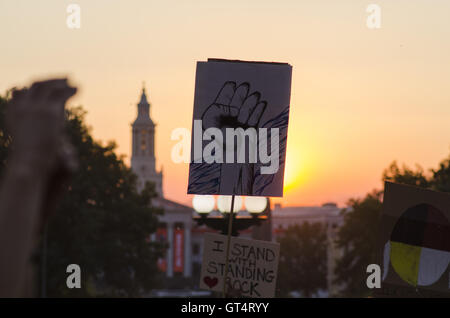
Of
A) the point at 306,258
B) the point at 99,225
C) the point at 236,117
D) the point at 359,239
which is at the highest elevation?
the point at 236,117

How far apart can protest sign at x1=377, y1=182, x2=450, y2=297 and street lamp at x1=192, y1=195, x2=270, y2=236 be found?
5.56 meters

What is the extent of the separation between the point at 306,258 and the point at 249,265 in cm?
13452

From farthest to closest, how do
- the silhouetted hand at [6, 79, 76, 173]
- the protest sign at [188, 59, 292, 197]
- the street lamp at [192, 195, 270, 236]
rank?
the street lamp at [192, 195, 270, 236] < the protest sign at [188, 59, 292, 197] < the silhouetted hand at [6, 79, 76, 173]

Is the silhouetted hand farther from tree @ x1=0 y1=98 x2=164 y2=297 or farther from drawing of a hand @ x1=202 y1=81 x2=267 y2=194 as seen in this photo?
tree @ x1=0 y1=98 x2=164 y2=297

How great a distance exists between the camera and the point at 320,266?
149375 mm

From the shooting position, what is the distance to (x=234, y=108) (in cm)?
1252

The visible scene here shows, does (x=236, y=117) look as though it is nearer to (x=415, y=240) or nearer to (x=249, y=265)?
(x=249, y=265)

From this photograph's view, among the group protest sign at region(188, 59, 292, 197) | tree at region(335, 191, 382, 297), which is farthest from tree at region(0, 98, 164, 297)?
protest sign at region(188, 59, 292, 197)

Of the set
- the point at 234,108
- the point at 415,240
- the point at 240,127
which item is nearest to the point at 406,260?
the point at 415,240

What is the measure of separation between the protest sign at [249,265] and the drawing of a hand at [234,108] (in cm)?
148

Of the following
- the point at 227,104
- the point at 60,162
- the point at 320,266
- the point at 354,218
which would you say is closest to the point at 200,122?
the point at 227,104

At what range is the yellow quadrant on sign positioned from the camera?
43.7 ft

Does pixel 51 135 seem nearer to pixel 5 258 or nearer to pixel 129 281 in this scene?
pixel 5 258

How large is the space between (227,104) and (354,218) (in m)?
73.0
